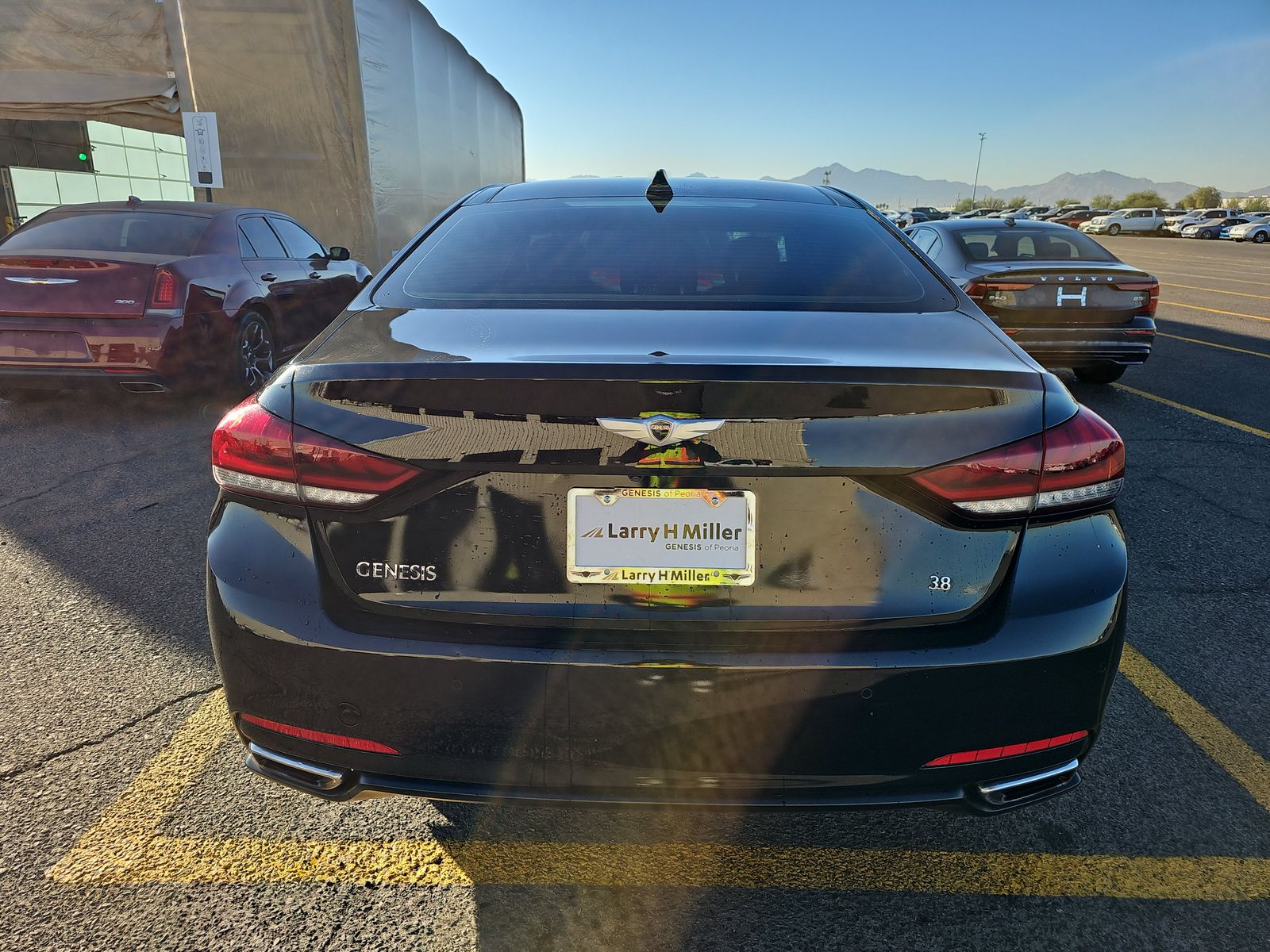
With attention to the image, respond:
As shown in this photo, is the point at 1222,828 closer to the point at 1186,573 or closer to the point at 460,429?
the point at 1186,573

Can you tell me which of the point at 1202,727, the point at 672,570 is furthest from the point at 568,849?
the point at 1202,727

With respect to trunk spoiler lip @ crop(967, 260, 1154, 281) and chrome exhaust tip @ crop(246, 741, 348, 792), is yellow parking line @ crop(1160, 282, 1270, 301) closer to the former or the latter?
trunk spoiler lip @ crop(967, 260, 1154, 281)

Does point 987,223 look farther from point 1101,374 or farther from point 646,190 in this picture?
point 646,190

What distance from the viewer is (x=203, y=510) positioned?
449 centimetres

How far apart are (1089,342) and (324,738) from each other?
7056 mm

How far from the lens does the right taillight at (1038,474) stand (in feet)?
5.17

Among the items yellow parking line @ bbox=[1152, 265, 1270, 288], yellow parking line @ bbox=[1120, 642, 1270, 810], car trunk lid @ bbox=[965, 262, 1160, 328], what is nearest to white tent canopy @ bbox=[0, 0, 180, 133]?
car trunk lid @ bbox=[965, 262, 1160, 328]

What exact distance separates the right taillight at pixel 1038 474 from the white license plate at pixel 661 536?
1.15 feet

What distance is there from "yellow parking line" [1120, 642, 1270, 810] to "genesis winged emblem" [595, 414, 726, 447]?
201cm

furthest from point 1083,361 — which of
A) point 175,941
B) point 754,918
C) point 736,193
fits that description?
point 175,941

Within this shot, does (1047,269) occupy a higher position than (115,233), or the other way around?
(115,233)

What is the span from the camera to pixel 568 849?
2137 millimetres

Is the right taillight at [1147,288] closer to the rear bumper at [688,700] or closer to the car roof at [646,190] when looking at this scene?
the car roof at [646,190]

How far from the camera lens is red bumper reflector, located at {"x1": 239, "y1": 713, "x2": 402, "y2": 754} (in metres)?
1.68
